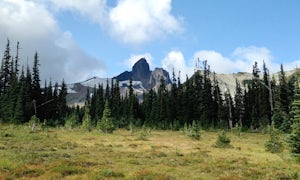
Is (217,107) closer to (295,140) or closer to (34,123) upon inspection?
(34,123)

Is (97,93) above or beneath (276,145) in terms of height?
above

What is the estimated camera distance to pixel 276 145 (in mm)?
33406

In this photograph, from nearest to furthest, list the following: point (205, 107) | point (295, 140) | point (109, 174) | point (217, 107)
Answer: point (109, 174) → point (295, 140) → point (205, 107) → point (217, 107)

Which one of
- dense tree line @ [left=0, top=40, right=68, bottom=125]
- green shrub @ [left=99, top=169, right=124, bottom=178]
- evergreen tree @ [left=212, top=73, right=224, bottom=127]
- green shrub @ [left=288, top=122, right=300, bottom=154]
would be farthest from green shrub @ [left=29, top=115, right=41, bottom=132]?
evergreen tree @ [left=212, top=73, right=224, bottom=127]

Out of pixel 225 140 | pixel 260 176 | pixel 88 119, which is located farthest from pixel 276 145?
Answer: pixel 88 119

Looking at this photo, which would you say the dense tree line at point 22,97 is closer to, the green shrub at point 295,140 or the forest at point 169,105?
the forest at point 169,105

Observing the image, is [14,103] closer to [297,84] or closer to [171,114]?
[171,114]

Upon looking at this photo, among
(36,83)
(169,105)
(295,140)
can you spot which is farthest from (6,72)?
(295,140)

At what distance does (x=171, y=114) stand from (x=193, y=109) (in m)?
6.39

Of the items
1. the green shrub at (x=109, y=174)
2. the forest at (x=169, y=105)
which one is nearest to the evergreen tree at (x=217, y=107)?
the forest at (x=169, y=105)

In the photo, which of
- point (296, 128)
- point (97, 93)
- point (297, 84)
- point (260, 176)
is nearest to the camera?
point (260, 176)

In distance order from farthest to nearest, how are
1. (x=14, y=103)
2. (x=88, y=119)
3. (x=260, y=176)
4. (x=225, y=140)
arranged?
(x=14, y=103)
(x=88, y=119)
(x=225, y=140)
(x=260, y=176)

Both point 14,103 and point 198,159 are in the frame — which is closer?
point 198,159

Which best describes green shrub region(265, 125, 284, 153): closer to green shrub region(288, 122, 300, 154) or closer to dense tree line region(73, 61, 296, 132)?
green shrub region(288, 122, 300, 154)
